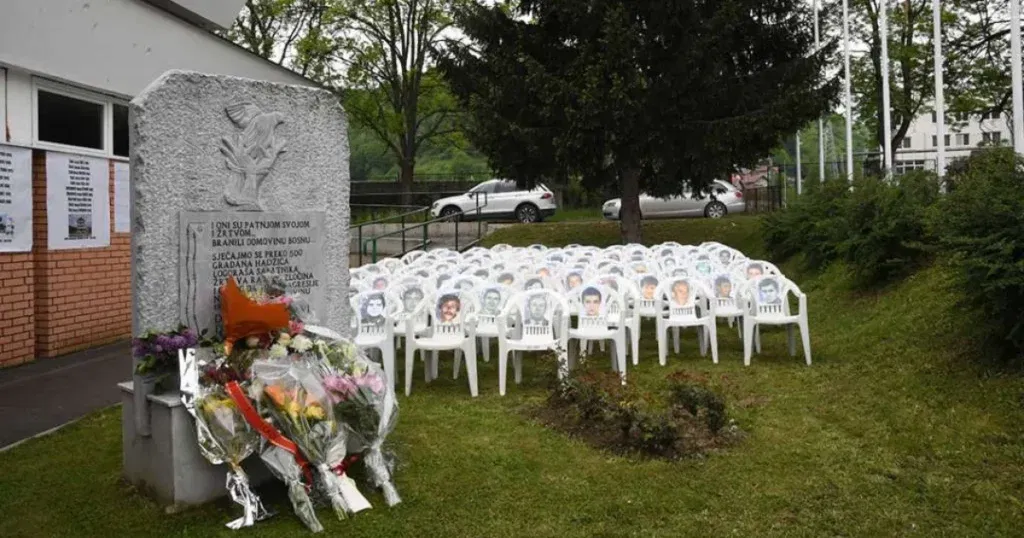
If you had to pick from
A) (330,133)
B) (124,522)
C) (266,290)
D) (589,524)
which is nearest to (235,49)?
(330,133)

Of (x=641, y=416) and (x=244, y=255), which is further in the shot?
(x=641, y=416)

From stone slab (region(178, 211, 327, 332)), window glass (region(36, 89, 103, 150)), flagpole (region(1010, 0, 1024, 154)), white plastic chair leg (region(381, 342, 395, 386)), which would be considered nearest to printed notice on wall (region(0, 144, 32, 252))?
window glass (region(36, 89, 103, 150))

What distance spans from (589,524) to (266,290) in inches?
92.8

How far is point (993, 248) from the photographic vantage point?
584 centimetres

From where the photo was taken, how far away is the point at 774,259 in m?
16.0

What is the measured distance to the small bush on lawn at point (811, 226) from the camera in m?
12.6

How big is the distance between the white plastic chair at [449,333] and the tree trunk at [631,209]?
10060 mm

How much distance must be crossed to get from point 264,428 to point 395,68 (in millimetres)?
26291

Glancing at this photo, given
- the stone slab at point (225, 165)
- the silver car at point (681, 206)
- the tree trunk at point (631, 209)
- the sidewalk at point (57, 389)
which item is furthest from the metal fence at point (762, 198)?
the stone slab at point (225, 165)

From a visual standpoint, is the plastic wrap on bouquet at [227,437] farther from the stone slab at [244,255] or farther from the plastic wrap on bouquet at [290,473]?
the stone slab at [244,255]

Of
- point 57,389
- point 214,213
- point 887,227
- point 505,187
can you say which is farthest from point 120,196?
point 505,187

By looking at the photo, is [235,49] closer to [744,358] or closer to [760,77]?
[744,358]

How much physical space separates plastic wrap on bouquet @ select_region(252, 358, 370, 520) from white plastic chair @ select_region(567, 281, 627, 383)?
3266 millimetres

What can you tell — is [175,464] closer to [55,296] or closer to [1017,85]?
[55,296]
